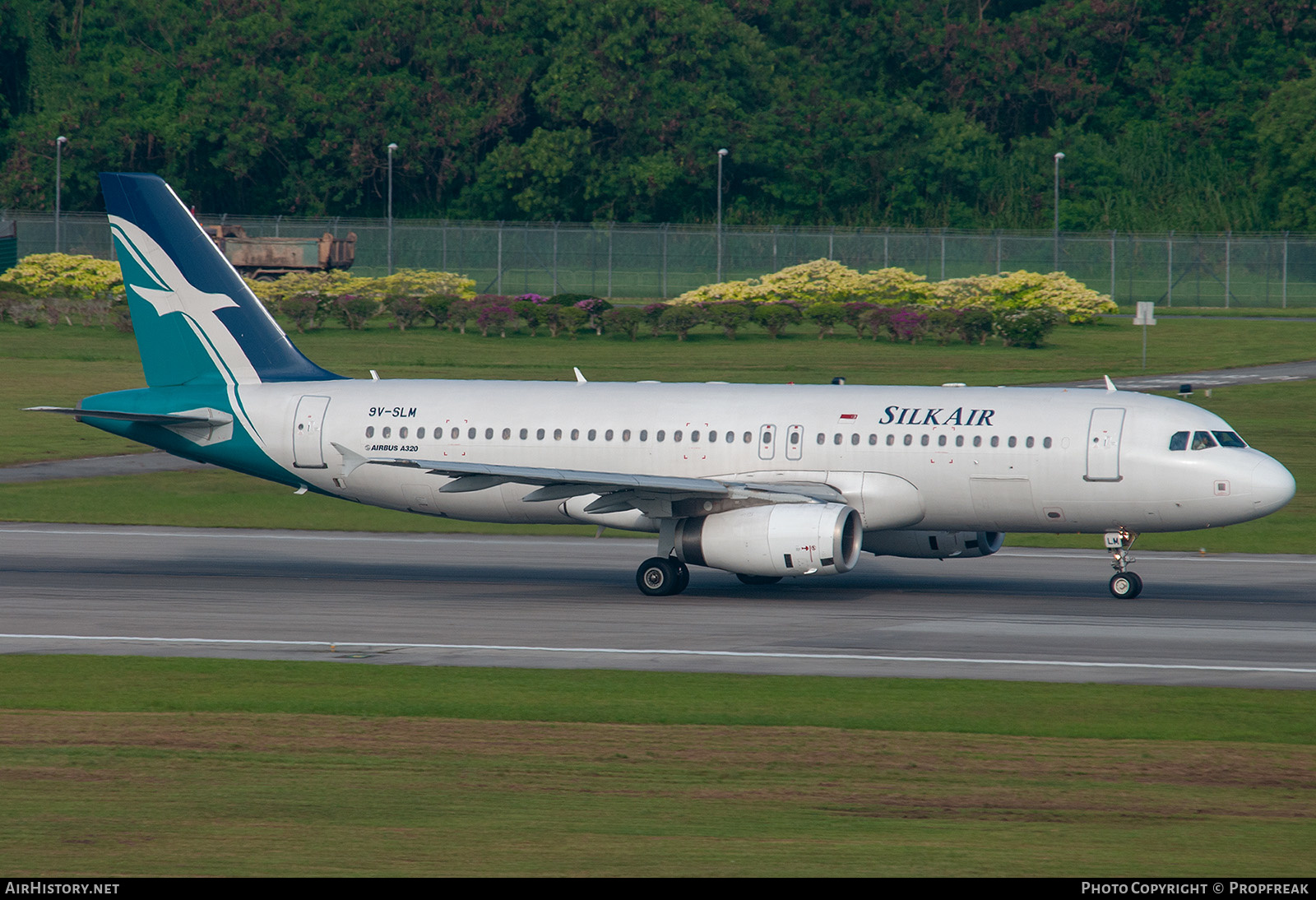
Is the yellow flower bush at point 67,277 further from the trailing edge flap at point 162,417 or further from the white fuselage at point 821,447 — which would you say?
the white fuselage at point 821,447

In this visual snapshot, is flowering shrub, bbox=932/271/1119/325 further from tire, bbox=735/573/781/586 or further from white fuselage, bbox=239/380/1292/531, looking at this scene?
white fuselage, bbox=239/380/1292/531

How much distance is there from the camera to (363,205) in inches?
5340

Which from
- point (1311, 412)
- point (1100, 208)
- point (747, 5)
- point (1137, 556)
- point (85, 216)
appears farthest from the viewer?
point (747, 5)

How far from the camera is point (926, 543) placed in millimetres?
33219

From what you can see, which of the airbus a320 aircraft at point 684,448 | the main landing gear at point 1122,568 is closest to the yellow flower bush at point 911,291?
the main landing gear at point 1122,568

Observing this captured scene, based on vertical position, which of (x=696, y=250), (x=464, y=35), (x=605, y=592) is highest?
(x=464, y=35)

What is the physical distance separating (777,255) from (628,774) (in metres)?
93.7

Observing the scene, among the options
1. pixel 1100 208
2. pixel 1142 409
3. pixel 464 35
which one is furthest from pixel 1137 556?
pixel 464 35

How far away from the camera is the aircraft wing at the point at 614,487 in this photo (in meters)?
30.7

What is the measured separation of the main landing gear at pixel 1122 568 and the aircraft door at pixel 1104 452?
1.38 meters

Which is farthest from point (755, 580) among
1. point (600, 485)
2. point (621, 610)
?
point (600, 485)

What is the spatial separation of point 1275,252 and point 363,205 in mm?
70296

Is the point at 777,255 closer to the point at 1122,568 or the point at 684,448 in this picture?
the point at 684,448
